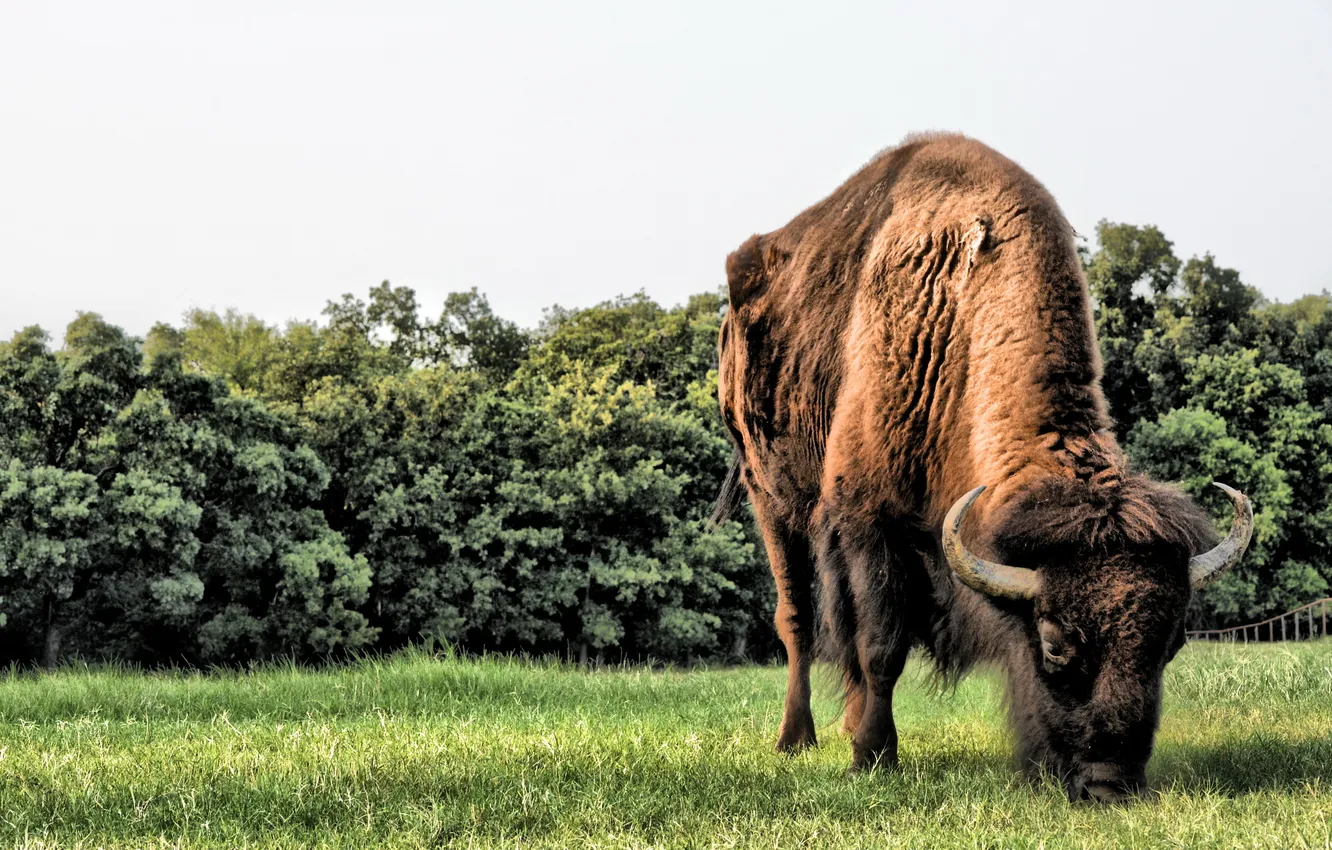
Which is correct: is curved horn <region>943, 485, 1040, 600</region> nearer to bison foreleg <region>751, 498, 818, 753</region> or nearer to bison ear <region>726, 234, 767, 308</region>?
bison foreleg <region>751, 498, 818, 753</region>

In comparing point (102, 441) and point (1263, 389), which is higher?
point (1263, 389)

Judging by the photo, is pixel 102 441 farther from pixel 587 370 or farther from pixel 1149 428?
pixel 1149 428

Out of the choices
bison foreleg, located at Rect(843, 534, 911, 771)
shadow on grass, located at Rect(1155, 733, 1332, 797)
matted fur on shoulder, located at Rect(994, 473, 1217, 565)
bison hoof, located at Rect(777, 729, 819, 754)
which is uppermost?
matted fur on shoulder, located at Rect(994, 473, 1217, 565)

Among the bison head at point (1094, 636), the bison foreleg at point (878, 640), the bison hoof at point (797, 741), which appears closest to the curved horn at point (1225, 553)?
the bison head at point (1094, 636)

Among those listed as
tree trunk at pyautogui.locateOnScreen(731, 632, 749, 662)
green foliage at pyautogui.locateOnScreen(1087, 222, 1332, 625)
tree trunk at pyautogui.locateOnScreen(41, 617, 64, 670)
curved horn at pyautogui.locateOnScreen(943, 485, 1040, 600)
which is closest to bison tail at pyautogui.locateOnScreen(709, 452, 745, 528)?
curved horn at pyautogui.locateOnScreen(943, 485, 1040, 600)

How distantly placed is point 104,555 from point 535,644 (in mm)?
12293

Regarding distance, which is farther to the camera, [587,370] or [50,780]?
[587,370]

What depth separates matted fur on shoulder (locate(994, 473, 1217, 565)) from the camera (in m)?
4.76

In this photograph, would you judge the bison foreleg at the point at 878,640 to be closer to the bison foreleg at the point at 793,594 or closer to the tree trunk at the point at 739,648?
the bison foreleg at the point at 793,594

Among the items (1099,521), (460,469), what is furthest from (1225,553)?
(460,469)

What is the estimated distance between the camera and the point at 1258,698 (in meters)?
8.48

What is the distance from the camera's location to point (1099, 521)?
4781 millimetres

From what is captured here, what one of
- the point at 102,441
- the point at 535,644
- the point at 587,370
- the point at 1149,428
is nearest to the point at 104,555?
the point at 102,441

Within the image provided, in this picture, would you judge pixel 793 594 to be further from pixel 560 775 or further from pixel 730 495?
pixel 560 775
